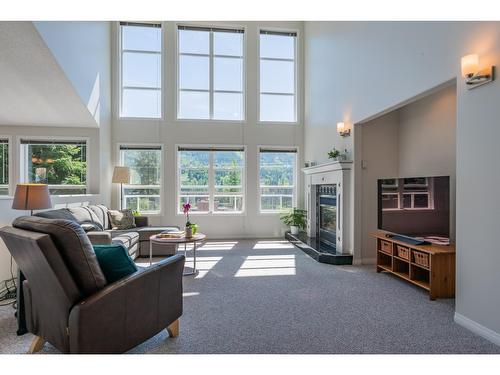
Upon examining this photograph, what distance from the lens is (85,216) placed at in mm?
4469

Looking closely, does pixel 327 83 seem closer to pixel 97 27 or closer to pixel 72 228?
pixel 97 27

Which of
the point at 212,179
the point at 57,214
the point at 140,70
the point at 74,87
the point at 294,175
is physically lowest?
the point at 57,214

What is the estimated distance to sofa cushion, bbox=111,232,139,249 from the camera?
4165 millimetres

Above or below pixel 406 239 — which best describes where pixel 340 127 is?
above

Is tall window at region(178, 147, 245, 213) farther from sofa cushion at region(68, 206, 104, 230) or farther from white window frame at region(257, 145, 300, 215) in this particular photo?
sofa cushion at region(68, 206, 104, 230)

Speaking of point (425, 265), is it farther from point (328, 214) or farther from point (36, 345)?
point (36, 345)

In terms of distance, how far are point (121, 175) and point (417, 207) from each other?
532 cm

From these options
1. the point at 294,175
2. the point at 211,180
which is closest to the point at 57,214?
the point at 211,180

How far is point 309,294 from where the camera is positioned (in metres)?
3.32

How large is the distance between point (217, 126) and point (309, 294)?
474 centimetres

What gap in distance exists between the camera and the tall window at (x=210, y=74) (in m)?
7.05

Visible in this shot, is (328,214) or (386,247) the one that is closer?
(386,247)

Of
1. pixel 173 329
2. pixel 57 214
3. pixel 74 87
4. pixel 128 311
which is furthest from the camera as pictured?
pixel 74 87

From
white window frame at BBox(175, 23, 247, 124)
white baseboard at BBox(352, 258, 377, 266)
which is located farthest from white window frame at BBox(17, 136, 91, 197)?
white baseboard at BBox(352, 258, 377, 266)
